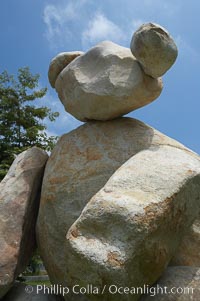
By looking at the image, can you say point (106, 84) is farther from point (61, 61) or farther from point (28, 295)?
point (28, 295)

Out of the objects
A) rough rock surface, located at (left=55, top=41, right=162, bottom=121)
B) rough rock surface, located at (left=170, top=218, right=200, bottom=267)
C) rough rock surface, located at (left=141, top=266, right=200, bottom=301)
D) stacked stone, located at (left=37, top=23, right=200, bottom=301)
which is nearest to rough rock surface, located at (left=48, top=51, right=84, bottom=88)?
stacked stone, located at (left=37, top=23, right=200, bottom=301)

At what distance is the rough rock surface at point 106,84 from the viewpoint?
271 centimetres

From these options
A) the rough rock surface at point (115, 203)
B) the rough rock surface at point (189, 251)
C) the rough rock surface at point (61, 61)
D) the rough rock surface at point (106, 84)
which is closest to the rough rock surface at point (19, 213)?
the rough rock surface at point (115, 203)

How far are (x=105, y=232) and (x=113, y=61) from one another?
1295 mm

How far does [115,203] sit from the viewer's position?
198cm

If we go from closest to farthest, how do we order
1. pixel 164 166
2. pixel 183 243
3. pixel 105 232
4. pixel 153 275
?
1. pixel 105 232
2. pixel 153 275
3. pixel 164 166
4. pixel 183 243

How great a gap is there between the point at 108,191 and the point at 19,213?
884mm

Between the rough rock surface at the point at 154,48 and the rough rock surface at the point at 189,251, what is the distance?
1096mm

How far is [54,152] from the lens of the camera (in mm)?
2951

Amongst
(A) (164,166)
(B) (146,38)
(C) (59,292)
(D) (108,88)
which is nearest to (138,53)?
(B) (146,38)

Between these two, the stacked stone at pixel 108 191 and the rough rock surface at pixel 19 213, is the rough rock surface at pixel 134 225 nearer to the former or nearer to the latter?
the stacked stone at pixel 108 191

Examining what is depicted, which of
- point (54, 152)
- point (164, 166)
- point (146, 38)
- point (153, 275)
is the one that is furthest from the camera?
point (54, 152)

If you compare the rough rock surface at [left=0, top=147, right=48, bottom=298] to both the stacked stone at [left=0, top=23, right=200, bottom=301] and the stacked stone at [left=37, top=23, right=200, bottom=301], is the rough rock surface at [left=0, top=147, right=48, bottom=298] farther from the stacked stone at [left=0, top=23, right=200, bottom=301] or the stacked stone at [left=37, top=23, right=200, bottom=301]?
the stacked stone at [left=37, top=23, right=200, bottom=301]

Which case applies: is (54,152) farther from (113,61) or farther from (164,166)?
(164,166)
